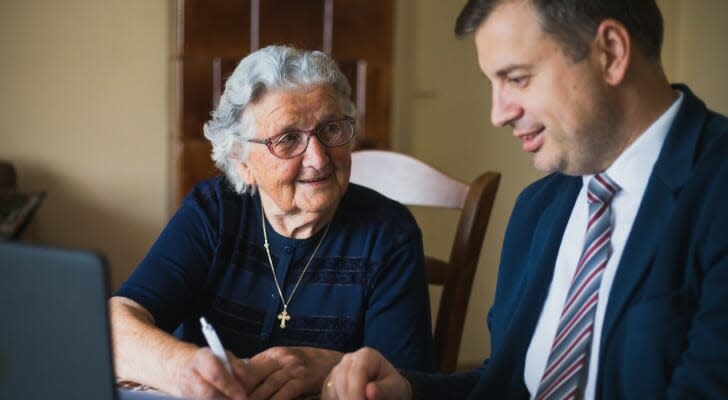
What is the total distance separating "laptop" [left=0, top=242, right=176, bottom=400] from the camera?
0.75m

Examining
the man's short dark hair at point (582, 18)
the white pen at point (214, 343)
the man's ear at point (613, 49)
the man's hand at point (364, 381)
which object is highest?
the man's short dark hair at point (582, 18)

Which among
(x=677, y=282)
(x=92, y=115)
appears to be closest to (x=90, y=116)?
(x=92, y=115)

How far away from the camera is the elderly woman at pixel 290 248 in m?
1.75

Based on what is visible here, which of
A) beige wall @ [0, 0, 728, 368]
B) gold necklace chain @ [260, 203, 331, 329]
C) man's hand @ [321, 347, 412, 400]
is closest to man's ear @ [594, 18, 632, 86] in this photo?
man's hand @ [321, 347, 412, 400]

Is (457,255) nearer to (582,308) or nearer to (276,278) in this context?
(276,278)

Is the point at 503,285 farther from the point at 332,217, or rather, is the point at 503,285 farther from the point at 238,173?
the point at 238,173

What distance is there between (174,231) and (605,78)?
1.00m

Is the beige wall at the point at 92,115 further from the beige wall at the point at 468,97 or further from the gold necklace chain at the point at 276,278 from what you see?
the gold necklace chain at the point at 276,278

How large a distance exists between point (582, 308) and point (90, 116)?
2527mm

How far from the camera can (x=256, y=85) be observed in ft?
5.82

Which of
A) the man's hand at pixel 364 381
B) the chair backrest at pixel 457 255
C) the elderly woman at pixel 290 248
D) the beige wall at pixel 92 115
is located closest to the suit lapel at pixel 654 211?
the man's hand at pixel 364 381

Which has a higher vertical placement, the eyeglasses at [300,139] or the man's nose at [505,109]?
the man's nose at [505,109]

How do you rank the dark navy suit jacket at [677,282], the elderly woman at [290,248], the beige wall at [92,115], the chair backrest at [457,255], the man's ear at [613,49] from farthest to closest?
the beige wall at [92,115] → the chair backrest at [457,255] → the elderly woman at [290,248] → the man's ear at [613,49] → the dark navy suit jacket at [677,282]

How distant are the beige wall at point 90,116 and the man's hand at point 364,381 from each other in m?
2.26
